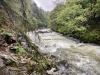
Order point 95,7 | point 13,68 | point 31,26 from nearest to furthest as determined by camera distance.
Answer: point 31,26 < point 13,68 < point 95,7

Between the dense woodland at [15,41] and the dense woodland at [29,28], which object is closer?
the dense woodland at [15,41]

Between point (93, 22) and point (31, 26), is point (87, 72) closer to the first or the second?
point (31, 26)

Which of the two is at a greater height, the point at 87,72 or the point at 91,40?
the point at 91,40

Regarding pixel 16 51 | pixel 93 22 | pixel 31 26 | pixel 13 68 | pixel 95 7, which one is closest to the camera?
pixel 31 26

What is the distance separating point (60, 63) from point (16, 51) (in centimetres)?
337

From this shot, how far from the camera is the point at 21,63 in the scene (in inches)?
212

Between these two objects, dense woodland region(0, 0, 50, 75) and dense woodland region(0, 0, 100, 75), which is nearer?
dense woodland region(0, 0, 50, 75)

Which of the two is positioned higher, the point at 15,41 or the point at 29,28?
the point at 29,28

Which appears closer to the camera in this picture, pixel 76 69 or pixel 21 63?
pixel 21 63

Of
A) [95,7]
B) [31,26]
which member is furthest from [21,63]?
[95,7]

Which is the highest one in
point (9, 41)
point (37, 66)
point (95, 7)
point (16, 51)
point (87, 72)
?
point (95, 7)

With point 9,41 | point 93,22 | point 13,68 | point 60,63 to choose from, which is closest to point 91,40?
point 93,22

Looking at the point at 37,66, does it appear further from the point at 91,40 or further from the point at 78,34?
the point at 78,34

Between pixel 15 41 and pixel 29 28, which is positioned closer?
pixel 29 28
